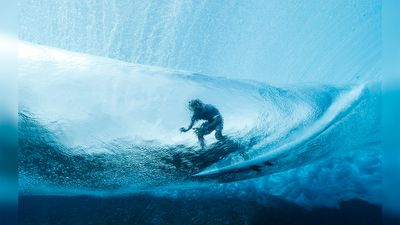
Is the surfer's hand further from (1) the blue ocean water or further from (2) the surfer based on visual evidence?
(1) the blue ocean water

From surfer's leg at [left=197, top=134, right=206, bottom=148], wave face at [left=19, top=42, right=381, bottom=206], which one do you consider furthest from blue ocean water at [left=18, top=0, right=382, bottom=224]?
surfer's leg at [left=197, top=134, right=206, bottom=148]

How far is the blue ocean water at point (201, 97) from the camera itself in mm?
4555

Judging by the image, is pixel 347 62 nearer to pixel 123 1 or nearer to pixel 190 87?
pixel 190 87

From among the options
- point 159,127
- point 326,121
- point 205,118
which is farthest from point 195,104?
point 326,121

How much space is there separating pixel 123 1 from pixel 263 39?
8.08ft

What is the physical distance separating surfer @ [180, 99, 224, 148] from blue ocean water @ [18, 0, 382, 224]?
8.5 inches

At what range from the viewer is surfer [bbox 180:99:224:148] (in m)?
4.31

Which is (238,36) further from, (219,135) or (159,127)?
(159,127)

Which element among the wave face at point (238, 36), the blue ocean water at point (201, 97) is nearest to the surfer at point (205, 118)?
the blue ocean water at point (201, 97)

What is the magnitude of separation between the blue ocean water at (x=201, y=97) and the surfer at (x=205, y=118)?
8.5 inches

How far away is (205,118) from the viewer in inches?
170

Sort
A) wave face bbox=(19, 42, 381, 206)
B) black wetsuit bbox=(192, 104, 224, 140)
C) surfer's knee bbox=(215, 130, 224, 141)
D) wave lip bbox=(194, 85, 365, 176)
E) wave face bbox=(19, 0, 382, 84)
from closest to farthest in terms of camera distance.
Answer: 1. black wetsuit bbox=(192, 104, 224, 140)
2. wave face bbox=(19, 42, 381, 206)
3. surfer's knee bbox=(215, 130, 224, 141)
4. wave face bbox=(19, 0, 382, 84)
5. wave lip bbox=(194, 85, 365, 176)

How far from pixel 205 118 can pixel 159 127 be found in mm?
757

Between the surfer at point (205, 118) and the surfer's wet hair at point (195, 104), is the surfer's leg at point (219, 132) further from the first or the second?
the surfer's wet hair at point (195, 104)
